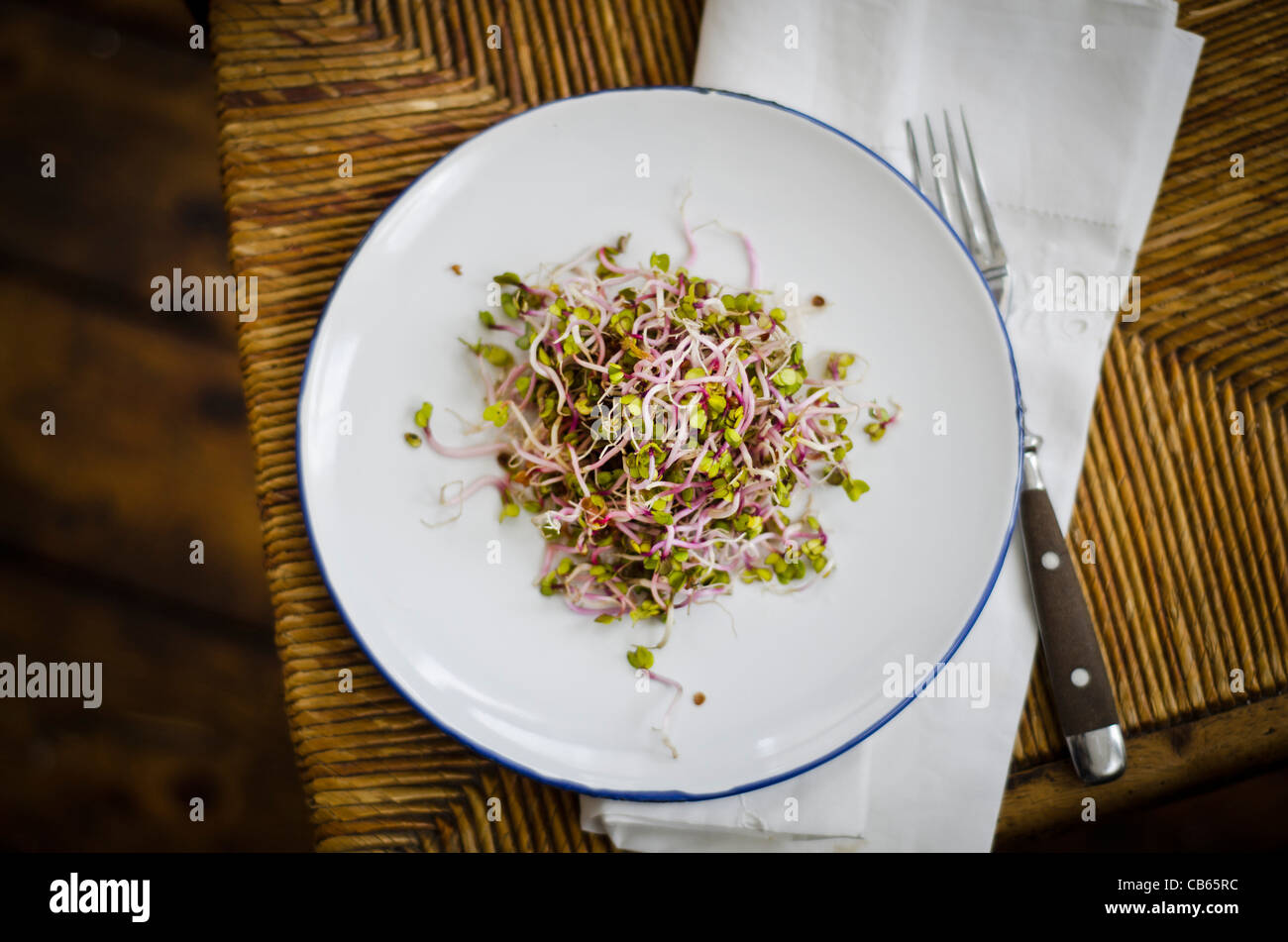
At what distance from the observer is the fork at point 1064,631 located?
1.25 m

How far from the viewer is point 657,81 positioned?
1.38 metres

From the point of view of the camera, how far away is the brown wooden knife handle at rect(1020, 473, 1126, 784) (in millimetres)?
1252

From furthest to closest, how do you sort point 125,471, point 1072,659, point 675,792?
point 125,471 < point 1072,659 < point 675,792

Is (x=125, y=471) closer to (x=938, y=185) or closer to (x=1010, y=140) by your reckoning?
(x=938, y=185)

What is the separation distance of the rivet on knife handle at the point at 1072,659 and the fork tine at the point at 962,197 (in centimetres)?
41

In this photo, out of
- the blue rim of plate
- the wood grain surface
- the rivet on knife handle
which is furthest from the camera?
the wood grain surface

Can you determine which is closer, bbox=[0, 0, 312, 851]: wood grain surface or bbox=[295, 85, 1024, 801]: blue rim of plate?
bbox=[295, 85, 1024, 801]: blue rim of plate

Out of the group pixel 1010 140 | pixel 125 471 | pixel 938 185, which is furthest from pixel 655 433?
pixel 125 471

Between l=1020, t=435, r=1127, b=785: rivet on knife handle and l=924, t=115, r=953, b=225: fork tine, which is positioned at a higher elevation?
l=924, t=115, r=953, b=225: fork tine

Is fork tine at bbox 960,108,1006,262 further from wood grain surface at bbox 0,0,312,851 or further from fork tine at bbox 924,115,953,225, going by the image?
wood grain surface at bbox 0,0,312,851

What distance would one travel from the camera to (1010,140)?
135 centimetres

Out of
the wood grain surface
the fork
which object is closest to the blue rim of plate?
the fork
